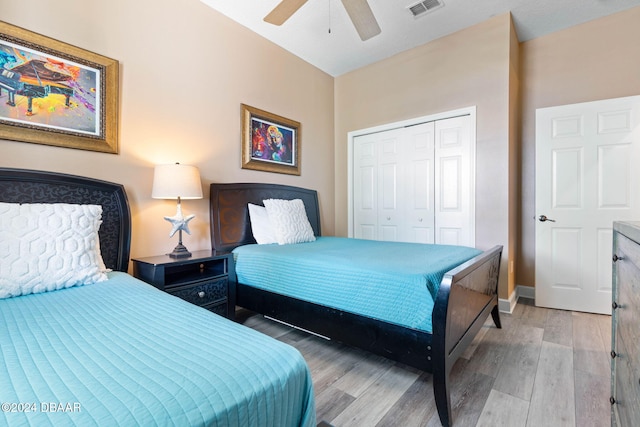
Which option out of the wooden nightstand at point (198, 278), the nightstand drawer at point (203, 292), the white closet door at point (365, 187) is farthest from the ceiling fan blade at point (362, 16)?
the nightstand drawer at point (203, 292)

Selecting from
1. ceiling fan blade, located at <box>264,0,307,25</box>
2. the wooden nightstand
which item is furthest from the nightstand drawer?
ceiling fan blade, located at <box>264,0,307,25</box>

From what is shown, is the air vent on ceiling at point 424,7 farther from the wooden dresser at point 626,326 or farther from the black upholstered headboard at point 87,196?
the black upholstered headboard at point 87,196

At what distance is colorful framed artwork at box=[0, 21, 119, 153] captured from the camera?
1711 millimetres

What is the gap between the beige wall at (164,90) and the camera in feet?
6.22

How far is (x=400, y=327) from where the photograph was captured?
1.54 meters

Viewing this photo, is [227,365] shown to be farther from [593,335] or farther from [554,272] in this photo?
[554,272]

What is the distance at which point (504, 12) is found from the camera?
2754mm

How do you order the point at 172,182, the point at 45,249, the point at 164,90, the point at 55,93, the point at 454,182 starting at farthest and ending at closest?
the point at 454,182 < the point at 164,90 < the point at 172,182 < the point at 55,93 < the point at 45,249

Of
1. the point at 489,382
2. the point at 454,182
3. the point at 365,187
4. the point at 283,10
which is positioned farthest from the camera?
the point at 365,187

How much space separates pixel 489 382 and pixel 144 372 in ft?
6.04

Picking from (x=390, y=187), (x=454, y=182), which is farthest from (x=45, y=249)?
(x=454, y=182)

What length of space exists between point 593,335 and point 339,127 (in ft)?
11.5

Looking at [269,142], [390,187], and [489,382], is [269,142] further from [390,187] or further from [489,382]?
[489,382]

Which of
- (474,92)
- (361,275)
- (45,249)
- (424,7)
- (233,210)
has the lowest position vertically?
(361,275)
